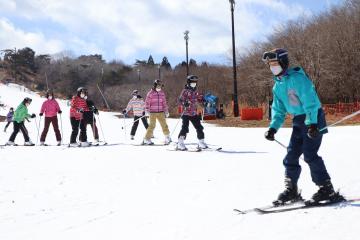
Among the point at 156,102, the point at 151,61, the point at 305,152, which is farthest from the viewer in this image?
the point at 151,61

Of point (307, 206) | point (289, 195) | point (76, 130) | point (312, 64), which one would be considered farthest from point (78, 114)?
point (312, 64)

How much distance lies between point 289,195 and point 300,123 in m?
0.77

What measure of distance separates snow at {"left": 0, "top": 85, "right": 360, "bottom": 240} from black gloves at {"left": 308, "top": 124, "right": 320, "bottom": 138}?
715 millimetres

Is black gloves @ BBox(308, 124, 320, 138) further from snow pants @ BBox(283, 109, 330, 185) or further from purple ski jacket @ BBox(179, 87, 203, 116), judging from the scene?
purple ski jacket @ BBox(179, 87, 203, 116)

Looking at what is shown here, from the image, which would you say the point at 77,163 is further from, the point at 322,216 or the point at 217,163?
the point at 322,216

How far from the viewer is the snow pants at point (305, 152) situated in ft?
16.2

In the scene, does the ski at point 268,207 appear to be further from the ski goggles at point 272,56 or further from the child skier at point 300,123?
the ski goggles at point 272,56

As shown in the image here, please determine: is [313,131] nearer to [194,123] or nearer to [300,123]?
[300,123]

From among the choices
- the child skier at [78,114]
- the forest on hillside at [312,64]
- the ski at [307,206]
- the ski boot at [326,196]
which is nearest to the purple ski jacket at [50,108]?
the child skier at [78,114]

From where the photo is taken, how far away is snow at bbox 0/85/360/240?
4344 mm

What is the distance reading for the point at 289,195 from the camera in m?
5.14

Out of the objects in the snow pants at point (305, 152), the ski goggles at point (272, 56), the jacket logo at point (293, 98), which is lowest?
the snow pants at point (305, 152)

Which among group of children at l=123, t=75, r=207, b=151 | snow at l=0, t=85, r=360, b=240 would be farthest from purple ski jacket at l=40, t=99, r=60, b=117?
snow at l=0, t=85, r=360, b=240

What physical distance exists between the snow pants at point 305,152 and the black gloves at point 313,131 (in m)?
0.17
